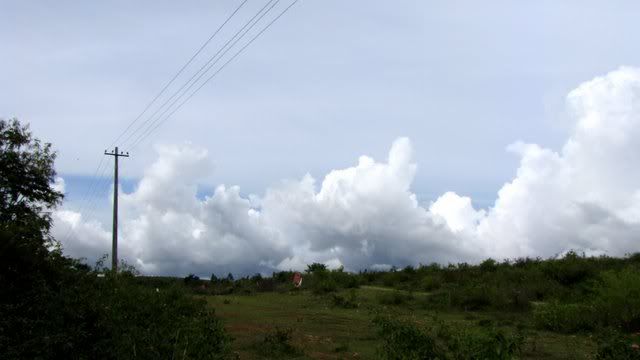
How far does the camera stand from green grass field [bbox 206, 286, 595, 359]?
11.9 metres

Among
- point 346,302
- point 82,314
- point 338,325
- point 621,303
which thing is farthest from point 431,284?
point 82,314

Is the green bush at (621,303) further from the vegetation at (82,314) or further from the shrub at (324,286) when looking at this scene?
the shrub at (324,286)

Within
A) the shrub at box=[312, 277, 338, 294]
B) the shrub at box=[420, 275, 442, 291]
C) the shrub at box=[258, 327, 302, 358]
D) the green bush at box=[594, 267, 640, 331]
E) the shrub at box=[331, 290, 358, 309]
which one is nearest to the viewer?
the shrub at box=[258, 327, 302, 358]

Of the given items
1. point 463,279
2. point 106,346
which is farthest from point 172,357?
point 463,279

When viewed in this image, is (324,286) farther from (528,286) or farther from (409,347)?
(409,347)

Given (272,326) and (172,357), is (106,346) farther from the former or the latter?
(272,326)

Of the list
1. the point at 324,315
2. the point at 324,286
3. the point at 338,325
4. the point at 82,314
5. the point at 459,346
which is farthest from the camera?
the point at 324,286

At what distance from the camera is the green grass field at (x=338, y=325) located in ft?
38.9

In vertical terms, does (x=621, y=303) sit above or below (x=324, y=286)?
below

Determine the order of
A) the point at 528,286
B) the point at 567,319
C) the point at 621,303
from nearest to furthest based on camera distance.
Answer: the point at 621,303, the point at 567,319, the point at 528,286

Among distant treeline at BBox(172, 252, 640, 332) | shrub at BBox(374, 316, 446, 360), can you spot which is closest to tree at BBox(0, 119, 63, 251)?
distant treeline at BBox(172, 252, 640, 332)

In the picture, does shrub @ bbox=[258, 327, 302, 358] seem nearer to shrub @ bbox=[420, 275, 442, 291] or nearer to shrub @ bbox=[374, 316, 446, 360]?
shrub @ bbox=[374, 316, 446, 360]

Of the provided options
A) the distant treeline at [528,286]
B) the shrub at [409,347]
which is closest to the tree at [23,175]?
the distant treeline at [528,286]

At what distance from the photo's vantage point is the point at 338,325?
15.3 metres
